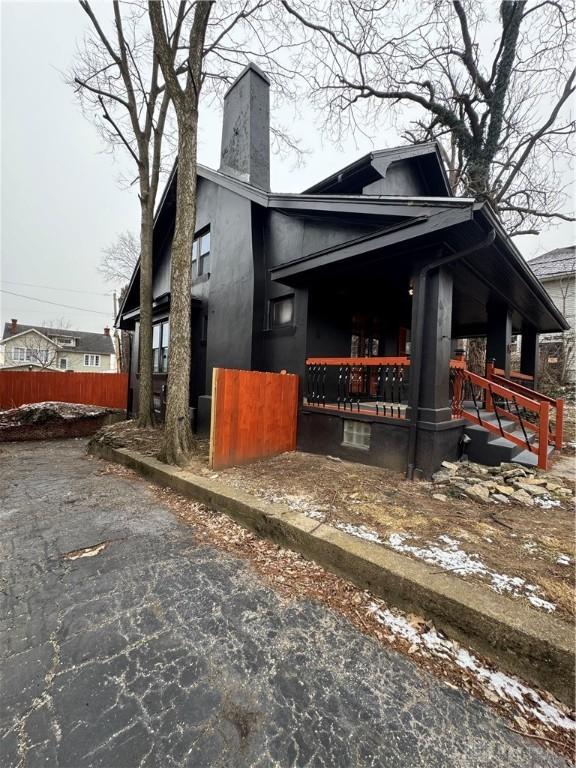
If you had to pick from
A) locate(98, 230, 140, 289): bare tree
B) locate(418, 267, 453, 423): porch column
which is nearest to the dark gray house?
locate(418, 267, 453, 423): porch column

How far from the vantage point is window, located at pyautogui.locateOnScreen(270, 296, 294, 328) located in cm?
654

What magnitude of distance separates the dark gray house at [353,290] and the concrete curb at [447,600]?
2263 mm

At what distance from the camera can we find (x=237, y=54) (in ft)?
24.4

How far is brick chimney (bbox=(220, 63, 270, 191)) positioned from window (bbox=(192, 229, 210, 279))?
182 cm

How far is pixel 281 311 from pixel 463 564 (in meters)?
5.59

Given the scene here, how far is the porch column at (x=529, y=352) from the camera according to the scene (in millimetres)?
9680

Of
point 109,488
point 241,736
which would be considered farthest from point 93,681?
point 109,488

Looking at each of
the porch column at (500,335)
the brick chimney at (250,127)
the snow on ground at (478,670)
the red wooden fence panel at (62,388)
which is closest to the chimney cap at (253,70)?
the brick chimney at (250,127)

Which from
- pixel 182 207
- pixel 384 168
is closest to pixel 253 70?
pixel 384 168

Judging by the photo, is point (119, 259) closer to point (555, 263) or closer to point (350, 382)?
point (350, 382)

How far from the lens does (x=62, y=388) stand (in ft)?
39.8

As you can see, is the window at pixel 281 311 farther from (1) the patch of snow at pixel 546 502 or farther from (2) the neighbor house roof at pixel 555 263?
(2) the neighbor house roof at pixel 555 263

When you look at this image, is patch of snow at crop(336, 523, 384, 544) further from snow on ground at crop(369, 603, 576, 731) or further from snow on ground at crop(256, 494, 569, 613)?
snow on ground at crop(369, 603, 576, 731)

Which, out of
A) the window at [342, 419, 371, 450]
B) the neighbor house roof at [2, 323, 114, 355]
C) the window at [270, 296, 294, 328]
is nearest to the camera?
the window at [342, 419, 371, 450]
